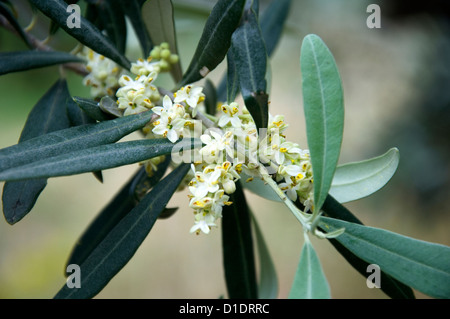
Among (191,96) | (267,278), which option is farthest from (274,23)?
(267,278)

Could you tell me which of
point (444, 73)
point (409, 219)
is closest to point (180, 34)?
point (444, 73)

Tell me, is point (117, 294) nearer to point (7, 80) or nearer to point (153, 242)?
point (153, 242)

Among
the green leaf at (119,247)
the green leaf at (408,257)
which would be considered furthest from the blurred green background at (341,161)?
the green leaf at (408,257)

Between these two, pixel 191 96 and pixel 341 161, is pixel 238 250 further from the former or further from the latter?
pixel 341 161

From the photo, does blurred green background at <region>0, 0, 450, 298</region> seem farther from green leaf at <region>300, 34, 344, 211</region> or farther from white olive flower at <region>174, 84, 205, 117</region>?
green leaf at <region>300, 34, 344, 211</region>

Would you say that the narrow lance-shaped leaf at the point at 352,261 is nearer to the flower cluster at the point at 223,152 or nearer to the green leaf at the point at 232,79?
the flower cluster at the point at 223,152

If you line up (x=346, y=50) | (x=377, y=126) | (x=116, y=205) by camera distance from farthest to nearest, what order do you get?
1. (x=346, y=50)
2. (x=377, y=126)
3. (x=116, y=205)

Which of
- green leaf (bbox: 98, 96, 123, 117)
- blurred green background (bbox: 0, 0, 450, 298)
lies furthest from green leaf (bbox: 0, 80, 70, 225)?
blurred green background (bbox: 0, 0, 450, 298)
